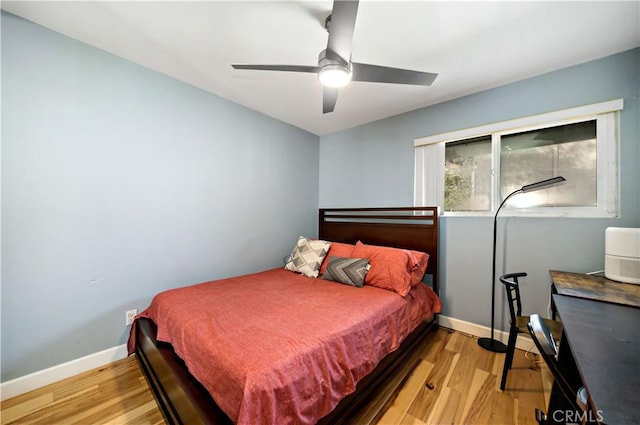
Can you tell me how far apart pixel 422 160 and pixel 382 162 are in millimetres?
506

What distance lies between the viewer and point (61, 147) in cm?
172

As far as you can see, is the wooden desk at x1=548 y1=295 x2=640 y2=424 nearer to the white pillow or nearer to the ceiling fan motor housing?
the ceiling fan motor housing

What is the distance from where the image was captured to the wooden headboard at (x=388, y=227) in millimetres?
2539

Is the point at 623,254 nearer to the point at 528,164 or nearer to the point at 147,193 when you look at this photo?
the point at 528,164

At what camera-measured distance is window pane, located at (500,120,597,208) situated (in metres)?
1.98

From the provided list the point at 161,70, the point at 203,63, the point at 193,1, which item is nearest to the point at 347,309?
the point at 193,1

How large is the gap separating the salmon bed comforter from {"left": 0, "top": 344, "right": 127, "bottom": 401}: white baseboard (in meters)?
0.18

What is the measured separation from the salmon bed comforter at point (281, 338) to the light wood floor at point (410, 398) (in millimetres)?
291

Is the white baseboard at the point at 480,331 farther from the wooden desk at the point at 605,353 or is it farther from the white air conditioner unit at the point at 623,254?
the wooden desk at the point at 605,353

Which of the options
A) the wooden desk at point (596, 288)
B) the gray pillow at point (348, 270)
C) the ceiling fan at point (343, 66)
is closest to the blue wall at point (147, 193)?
the wooden desk at point (596, 288)

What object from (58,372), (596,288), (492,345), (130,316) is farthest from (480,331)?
(58,372)

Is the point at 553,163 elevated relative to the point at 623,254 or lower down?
elevated

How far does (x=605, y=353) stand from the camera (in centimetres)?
77

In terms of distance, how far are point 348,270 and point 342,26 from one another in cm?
189
